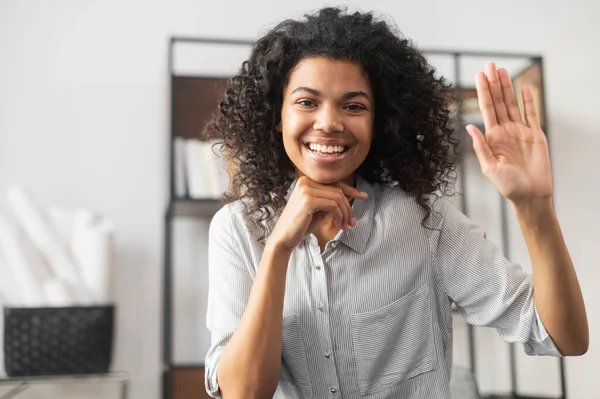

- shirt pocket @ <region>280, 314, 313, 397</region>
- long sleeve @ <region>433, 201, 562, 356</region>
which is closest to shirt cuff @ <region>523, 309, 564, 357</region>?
long sleeve @ <region>433, 201, 562, 356</region>

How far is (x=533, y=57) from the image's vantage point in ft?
8.05

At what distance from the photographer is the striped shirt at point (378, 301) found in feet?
3.69

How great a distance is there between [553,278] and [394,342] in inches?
12.1

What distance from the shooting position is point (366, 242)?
1.19 metres

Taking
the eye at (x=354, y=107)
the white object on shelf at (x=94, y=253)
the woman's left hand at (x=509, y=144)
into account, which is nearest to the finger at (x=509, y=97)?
the woman's left hand at (x=509, y=144)

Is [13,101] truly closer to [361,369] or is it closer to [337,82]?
[337,82]

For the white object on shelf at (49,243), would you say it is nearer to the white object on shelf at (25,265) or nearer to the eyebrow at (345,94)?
the white object on shelf at (25,265)

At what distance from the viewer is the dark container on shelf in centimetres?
197

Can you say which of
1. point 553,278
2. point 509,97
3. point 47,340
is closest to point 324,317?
point 553,278

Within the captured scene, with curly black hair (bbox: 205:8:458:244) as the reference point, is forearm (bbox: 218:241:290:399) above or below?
below

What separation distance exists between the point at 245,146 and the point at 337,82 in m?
0.28

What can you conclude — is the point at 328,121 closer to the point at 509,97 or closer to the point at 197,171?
the point at 509,97

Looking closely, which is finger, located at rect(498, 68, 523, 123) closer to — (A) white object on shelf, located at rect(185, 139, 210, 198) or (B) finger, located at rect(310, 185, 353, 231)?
(B) finger, located at rect(310, 185, 353, 231)

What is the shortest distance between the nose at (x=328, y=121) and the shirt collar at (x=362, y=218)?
19cm
